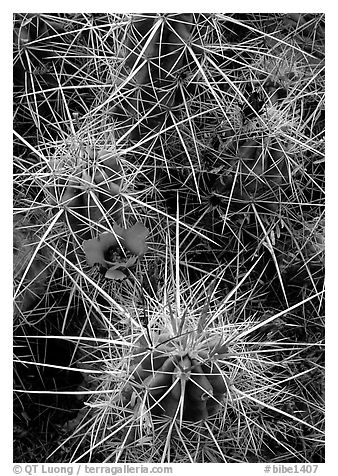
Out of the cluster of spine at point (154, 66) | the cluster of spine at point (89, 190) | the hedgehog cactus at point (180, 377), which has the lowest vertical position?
the hedgehog cactus at point (180, 377)

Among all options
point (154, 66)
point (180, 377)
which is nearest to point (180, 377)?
point (180, 377)

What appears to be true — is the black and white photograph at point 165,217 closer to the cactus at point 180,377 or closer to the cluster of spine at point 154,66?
the cluster of spine at point 154,66

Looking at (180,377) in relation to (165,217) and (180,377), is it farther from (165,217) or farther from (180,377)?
(165,217)

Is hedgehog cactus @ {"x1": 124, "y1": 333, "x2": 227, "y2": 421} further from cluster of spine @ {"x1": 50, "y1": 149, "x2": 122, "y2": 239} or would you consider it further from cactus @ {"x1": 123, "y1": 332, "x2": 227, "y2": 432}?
cluster of spine @ {"x1": 50, "y1": 149, "x2": 122, "y2": 239}

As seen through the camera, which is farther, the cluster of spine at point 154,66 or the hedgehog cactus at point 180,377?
the cluster of spine at point 154,66

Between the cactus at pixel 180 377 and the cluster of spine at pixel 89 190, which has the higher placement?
the cluster of spine at pixel 89 190

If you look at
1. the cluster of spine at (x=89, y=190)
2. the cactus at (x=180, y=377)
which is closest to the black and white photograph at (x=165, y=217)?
the cluster of spine at (x=89, y=190)

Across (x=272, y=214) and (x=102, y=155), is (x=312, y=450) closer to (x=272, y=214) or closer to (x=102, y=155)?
(x=272, y=214)
